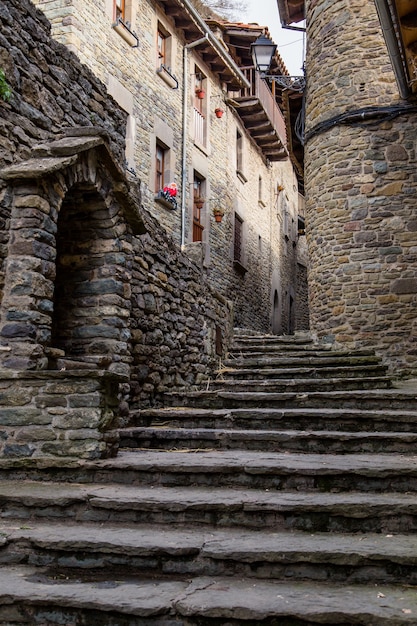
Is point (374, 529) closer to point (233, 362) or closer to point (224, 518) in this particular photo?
point (224, 518)

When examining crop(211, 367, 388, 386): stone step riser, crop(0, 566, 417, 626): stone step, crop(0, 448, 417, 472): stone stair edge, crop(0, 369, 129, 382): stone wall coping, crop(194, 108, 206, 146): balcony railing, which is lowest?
crop(0, 566, 417, 626): stone step

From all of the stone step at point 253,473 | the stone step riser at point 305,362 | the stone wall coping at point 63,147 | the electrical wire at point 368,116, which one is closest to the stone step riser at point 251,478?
the stone step at point 253,473

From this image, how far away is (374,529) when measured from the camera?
10.4 ft

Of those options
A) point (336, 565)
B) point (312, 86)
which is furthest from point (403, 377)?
point (336, 565)

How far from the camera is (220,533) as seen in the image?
10.4 ft

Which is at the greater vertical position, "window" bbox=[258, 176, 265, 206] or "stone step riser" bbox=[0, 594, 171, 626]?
"window" bbox=[258, 176, 265, 206]

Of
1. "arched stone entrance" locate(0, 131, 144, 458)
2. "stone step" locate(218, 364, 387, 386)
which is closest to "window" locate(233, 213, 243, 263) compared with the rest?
"stone step" locate(218, 364, 387, 386)

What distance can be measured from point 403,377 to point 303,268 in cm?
1608

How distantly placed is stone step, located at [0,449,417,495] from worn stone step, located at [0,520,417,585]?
1.65 ft

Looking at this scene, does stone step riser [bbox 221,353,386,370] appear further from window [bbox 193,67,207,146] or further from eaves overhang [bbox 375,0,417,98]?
window [bbox 193,67,207,146]

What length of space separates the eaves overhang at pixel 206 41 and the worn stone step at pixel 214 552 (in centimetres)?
1152

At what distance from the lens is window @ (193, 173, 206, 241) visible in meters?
13.7

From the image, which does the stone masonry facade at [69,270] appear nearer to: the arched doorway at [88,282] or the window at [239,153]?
the arched doorway at [88,282]

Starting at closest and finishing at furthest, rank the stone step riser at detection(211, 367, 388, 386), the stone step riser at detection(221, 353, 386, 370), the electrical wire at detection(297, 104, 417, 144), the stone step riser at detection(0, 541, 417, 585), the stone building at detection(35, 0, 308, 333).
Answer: the stone step riser at detection(0, 541, 417, 585), the stone step riser at detection(211, 367, 388, 386), the stone step riser at detection(221, 353, 386, 370), the electrical wire at detection(297, 104, 417, 144), the stone building at detection(35, 0, 308, 333)
